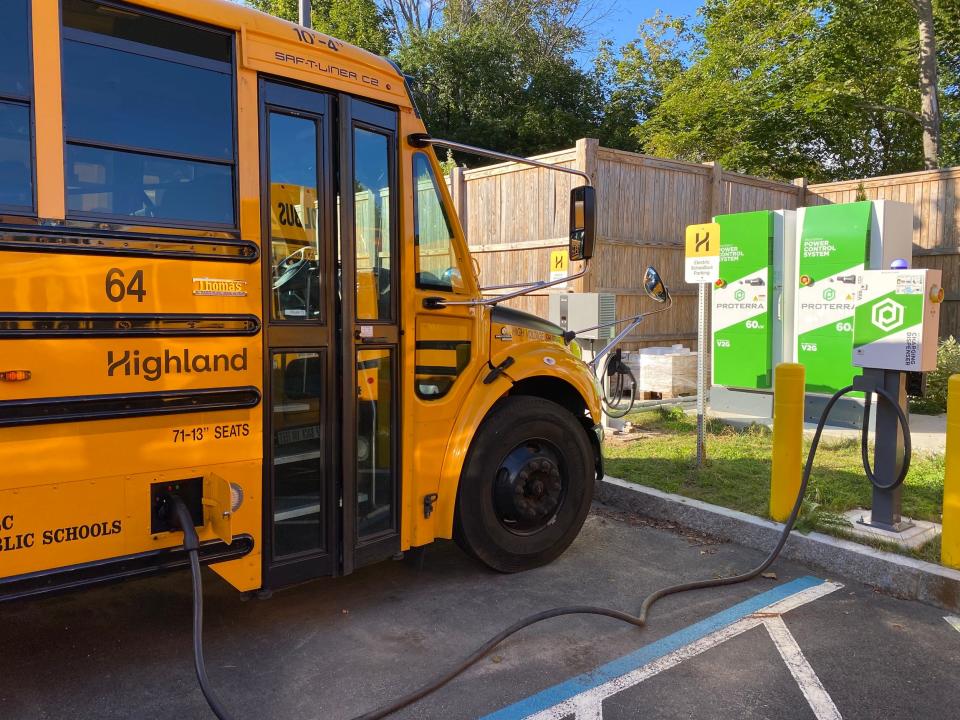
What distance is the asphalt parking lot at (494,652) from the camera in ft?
10.3

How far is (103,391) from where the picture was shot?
9.60ft

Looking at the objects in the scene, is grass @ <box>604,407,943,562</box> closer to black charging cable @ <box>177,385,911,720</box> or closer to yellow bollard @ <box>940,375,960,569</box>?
yellow bollard @ <box>940,375,960,569</box>

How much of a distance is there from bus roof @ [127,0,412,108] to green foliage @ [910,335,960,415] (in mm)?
7714

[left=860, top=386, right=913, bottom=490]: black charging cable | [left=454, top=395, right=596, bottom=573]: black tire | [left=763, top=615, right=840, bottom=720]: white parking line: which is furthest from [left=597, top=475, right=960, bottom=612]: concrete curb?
[left=454, top=395, right=596, bottom=573]: black tire

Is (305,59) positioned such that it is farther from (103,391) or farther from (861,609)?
(861,609)

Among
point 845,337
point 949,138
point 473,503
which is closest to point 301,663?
point 473,503

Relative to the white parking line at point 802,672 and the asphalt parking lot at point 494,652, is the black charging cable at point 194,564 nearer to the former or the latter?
the asphalt parking lot at point 494,652

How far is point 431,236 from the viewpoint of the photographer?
13.3 feet

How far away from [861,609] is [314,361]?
10.7 feet

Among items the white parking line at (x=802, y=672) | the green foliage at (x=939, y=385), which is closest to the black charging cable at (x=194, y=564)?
the white parking line at (x=802, y=672)

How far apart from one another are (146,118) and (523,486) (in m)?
2.73

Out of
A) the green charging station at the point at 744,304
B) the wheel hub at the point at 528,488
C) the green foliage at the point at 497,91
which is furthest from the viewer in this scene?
the green foliage at the point at 497,91

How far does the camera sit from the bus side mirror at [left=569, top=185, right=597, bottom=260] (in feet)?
13.9

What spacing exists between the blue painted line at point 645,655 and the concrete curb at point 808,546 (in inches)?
9.3
